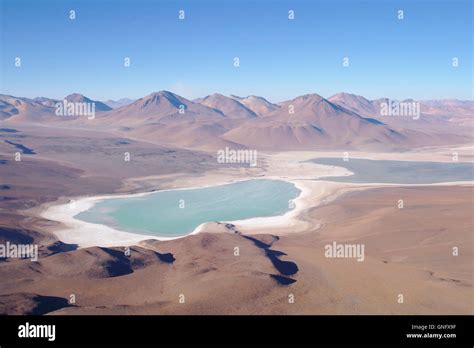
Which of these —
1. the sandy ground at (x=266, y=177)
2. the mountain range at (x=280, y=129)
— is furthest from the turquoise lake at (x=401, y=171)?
the mountain range at (x=280, y=129)

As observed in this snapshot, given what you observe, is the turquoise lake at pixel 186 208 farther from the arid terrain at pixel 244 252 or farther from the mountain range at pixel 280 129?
the mountain range at pixel 280 129

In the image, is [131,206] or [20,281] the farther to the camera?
[131,206]

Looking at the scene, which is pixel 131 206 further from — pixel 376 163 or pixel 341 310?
pixel 376 163

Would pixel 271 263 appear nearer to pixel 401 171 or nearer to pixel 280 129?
pixel 401 171

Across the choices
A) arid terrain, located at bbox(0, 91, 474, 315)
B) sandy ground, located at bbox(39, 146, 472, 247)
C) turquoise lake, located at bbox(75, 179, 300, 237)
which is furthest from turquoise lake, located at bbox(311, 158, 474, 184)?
turquoise lake, located at bbox(75, 179, 300, 237)

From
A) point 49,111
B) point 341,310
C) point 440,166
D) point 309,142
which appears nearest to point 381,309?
point 341,310

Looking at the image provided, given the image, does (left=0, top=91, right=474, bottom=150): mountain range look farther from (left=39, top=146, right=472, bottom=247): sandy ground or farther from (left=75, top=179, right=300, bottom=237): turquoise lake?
(left=75, top=179, right=300, bottom=237): turquoise lake
